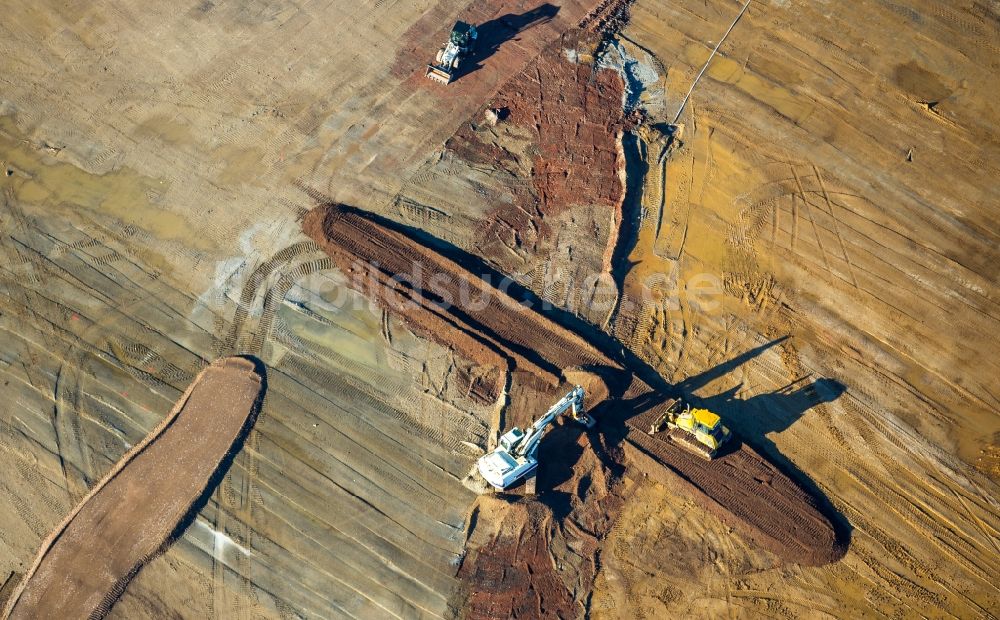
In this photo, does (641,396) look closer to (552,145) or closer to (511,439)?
(511,439)

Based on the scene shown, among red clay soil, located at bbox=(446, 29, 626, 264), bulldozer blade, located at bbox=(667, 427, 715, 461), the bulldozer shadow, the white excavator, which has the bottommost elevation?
the white excavator

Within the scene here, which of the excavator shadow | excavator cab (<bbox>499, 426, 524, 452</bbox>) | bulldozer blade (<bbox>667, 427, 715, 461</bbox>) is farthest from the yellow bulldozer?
excavator cab (<bbox>499, 426, 524, 452</bbox>)

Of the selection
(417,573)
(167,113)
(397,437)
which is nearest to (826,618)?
(417,573)

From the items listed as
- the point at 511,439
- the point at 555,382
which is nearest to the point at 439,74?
the point at 555,382

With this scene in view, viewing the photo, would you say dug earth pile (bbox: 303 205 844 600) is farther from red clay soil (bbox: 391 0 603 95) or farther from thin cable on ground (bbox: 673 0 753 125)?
thin cable on ground (bbox: 673 0 753 125)

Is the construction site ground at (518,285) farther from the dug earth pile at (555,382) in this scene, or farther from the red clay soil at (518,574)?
the dug earth pile at (555,382)

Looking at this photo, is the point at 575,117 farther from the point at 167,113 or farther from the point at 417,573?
the point at 417,573

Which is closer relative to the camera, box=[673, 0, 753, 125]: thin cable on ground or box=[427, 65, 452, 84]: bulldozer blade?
box=[427, 65, 452, 84]: bulldozer blade
